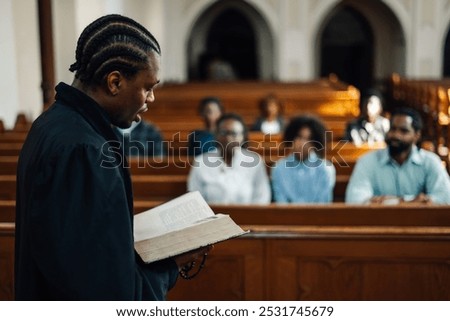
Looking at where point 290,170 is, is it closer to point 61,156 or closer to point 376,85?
point 61,156

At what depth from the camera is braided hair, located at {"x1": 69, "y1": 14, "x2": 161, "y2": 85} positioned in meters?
1.24

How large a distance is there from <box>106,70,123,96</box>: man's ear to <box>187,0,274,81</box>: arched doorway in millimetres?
15638

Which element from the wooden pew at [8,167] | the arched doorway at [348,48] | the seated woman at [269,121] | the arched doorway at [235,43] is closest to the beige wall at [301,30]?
the arched doorway at [348,48]

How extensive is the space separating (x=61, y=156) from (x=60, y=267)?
0.22m

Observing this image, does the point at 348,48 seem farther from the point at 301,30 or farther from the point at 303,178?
the point at 303,178

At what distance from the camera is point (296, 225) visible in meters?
2.77

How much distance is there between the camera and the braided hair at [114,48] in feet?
4.08

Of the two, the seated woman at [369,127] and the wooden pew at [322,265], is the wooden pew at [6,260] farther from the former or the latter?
the seated woman at [369,127]

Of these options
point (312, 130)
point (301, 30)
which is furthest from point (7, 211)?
point (301, 30)

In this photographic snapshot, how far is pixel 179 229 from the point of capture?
4.85ft

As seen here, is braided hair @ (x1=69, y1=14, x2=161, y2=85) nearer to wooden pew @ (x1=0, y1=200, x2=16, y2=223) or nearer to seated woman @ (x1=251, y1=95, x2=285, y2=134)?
wooden pew @ (x1=0, y1=200, x2=16, y2=223)

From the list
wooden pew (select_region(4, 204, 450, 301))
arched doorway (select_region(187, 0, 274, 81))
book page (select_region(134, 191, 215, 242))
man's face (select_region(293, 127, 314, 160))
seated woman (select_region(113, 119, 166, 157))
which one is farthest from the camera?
arched doorway (select_region(187, 0, 274, 81))

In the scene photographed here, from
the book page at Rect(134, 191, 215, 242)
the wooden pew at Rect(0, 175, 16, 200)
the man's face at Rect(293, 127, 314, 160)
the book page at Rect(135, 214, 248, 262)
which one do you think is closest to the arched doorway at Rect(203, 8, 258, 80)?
the man's face at Rect(293, 127, 314, 160)
